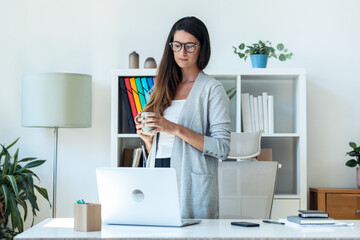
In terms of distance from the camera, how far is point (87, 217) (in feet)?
5.41

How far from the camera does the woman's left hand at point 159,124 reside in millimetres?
2008

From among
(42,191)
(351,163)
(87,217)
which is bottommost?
(42,191)

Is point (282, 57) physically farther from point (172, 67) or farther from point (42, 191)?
point (42, 191)

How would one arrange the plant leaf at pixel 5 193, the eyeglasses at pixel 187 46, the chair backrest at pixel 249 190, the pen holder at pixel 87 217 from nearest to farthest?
the pen holder at pixel 87 217 < the eyeglasses at pixel 187 46 < the chair backrest at pixel 249 190 < the plant leaf at pixel 5 193

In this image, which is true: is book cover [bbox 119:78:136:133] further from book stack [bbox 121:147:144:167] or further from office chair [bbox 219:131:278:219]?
office chair [bbox 219:131:278:219]

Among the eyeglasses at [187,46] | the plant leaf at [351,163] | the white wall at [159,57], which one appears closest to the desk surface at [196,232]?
Answer: the eyeglasses at [187,46]

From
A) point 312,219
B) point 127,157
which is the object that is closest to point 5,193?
point 127,157

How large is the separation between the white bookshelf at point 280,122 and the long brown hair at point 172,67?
43.5 inches

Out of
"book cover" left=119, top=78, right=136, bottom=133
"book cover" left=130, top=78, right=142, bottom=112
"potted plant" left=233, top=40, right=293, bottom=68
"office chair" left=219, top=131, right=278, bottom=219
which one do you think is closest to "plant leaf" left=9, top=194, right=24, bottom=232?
"book cover" left=119, top=78, right=136, bottom=133

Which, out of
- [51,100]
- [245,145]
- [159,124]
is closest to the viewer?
[159,124]

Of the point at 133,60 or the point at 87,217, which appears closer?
the point at 87,217

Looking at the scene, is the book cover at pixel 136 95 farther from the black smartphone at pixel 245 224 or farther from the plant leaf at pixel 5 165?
the black smartphone at pixel 245 224

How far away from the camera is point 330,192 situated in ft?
11.2

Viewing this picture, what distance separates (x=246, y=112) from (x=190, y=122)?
1385 mm
